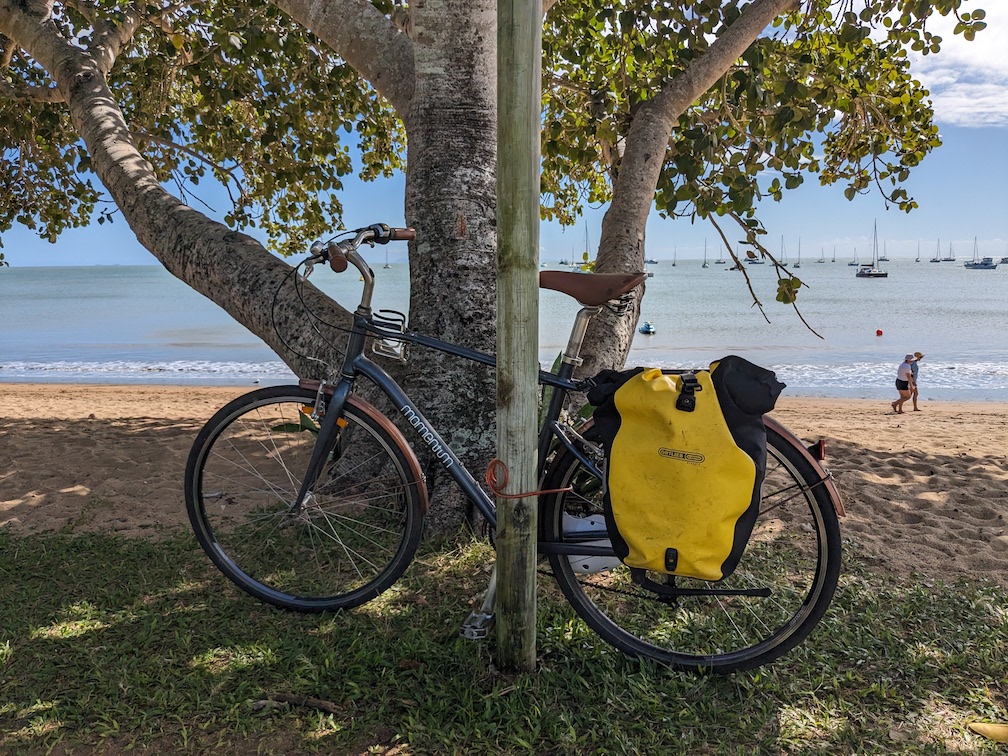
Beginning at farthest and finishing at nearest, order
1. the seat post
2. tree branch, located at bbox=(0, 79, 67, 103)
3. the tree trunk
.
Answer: tree branch, located at bbox=(0, 79, 67, 103), the tree trunk, the seat post

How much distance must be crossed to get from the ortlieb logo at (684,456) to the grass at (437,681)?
0.77 metres

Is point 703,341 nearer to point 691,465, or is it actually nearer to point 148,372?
point 148,372

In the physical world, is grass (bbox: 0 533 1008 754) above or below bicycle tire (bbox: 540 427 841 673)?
below

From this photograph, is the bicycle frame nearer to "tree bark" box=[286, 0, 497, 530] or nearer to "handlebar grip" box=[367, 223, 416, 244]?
"handlebar grip" box=[367, 223, 416, 244]

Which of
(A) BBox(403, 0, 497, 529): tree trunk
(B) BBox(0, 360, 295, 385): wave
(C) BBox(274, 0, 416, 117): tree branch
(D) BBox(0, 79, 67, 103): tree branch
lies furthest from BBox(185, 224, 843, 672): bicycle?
(B) BBox(0, 360, 295, 385): wave

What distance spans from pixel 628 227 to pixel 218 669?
10.4ft

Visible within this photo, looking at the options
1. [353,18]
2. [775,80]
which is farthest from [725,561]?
[775,80]

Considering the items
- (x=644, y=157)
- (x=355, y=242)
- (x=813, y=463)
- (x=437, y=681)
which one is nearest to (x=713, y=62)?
(x=644, y=157)

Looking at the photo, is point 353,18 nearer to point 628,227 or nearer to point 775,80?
point 628,227

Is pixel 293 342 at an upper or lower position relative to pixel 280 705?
upper

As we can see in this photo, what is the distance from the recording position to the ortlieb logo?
2152 mm

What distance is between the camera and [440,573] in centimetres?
310

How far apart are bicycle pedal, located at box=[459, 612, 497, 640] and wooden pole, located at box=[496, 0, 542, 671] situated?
15 cm

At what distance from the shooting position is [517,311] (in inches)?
85.5
